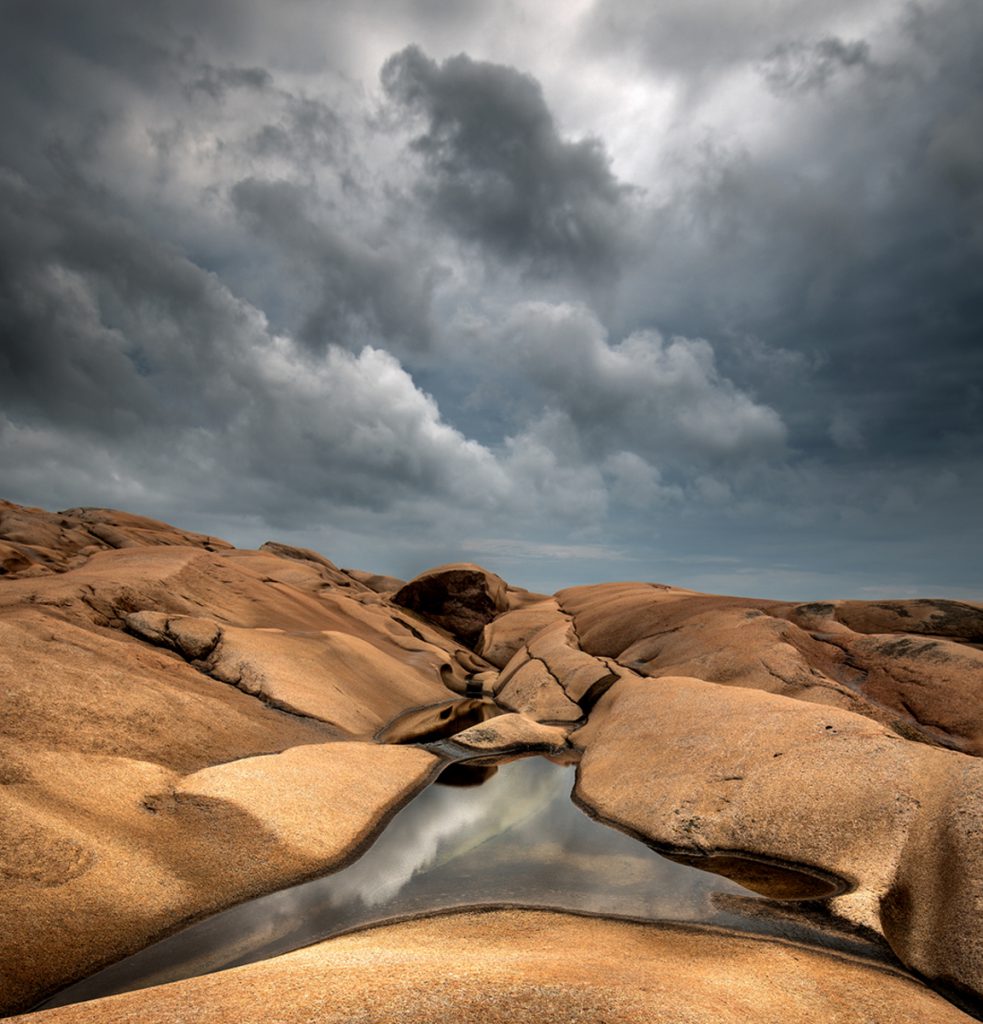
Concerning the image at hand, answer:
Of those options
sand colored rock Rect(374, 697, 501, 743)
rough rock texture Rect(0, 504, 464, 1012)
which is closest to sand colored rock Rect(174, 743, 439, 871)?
rough rock texture Rect(0, 504, 464, 1012)

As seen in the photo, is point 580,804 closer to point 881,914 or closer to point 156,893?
point 881,914

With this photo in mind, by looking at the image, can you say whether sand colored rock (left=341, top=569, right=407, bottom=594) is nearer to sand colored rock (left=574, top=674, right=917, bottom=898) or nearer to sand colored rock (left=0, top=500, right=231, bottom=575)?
sand colored rock (left=0, top=500, right=231, bottom=575)

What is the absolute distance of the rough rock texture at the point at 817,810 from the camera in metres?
5.88

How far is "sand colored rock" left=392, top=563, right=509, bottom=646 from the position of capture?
30.6 meters

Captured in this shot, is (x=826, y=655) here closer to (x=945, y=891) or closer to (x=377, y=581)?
(x=945, y=891)

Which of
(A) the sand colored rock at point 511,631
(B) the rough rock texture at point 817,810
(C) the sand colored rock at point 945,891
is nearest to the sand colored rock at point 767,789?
(B) the rough rock texture at point 817,810

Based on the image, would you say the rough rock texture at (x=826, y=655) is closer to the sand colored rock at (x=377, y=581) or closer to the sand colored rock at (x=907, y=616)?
the sand colored rock at (x=907, y=616)

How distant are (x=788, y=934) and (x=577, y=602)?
79.4 ft

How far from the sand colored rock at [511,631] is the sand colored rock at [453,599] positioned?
36.7 inches

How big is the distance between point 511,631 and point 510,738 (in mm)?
14910

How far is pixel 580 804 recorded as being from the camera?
9.88m

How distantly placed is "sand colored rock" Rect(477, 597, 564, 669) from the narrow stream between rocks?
55.7 feet

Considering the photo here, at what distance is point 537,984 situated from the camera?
391 centimetres

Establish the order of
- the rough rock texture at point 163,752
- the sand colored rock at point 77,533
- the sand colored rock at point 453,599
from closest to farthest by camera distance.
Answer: the rough rock texture at point 163,752, the sand colored rock at point 77,533, the sand colored rock at point 453,599
